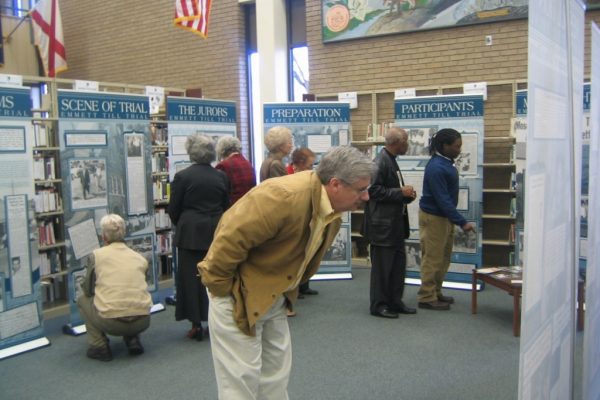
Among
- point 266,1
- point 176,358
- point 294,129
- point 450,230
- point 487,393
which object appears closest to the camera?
point 487,393

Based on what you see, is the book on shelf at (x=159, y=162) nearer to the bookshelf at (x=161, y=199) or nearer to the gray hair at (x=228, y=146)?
the bookshelf at (x=161, y=199)

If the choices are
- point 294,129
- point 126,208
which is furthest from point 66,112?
point 294,129

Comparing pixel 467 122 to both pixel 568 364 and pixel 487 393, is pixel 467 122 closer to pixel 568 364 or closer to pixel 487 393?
pixel 487 393

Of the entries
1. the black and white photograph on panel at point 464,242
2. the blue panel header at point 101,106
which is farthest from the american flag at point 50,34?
the black and white photograph on panel at point 464,242

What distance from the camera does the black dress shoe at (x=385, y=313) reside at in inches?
195

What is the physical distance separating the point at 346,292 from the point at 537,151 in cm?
465

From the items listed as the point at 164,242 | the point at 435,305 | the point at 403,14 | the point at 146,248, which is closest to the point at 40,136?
the point at 146,248

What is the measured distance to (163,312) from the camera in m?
5.40

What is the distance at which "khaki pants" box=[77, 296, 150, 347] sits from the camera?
4035 mm

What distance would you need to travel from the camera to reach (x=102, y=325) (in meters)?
4.06

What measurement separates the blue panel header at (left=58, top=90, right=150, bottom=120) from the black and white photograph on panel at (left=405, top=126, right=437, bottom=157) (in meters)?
2.90

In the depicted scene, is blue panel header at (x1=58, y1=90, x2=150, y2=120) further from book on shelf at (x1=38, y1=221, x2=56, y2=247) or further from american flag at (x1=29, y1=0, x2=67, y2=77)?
american flag at (x1=29, y1=0, x2=67, y2=77)

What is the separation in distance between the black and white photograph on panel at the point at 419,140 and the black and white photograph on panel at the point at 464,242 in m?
0.95

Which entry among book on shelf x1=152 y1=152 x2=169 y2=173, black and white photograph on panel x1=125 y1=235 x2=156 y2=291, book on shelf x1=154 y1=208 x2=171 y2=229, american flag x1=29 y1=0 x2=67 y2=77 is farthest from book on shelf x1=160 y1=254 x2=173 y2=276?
american flag x1=29 y1=0 x2=67 y2=77
